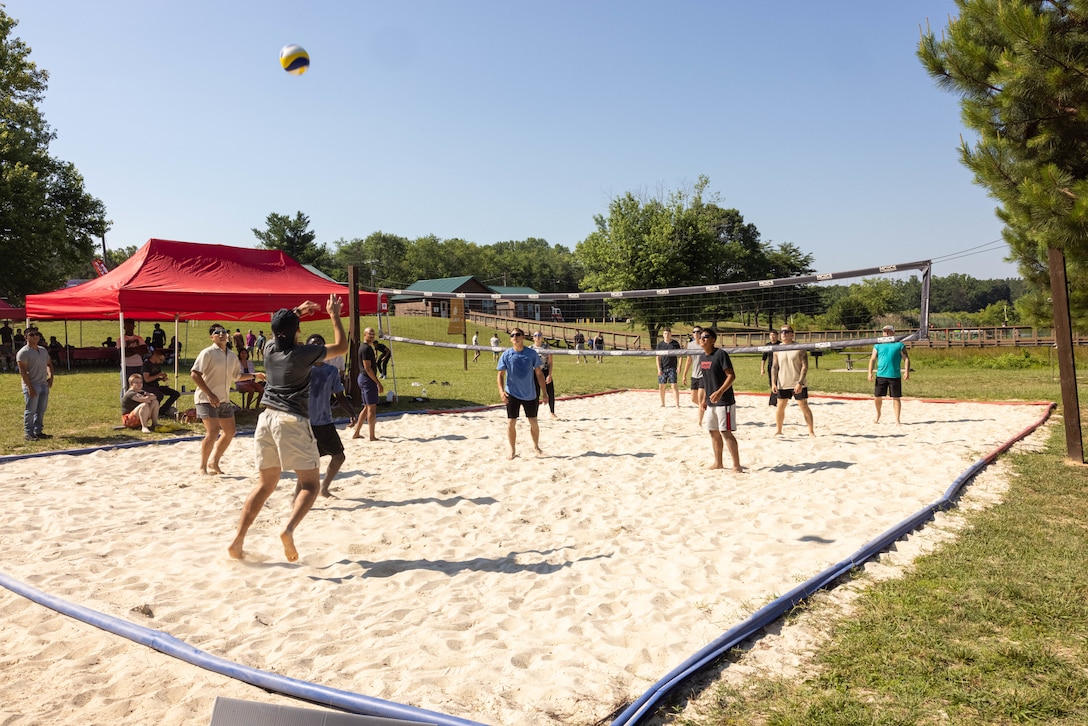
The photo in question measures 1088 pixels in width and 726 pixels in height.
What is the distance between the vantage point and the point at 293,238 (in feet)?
226

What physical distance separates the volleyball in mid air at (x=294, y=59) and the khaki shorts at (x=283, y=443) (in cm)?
610

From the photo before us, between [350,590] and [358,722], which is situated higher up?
[358,722]

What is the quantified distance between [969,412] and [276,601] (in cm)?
1181

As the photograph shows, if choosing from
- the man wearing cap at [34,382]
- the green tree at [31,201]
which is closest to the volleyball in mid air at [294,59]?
the man wearing cap at [34,382]

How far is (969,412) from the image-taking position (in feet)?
38.5

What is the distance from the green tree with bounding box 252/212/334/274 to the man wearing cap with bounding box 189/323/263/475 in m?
63.8

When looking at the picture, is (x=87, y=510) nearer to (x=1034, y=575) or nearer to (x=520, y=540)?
(x=520, y=540)

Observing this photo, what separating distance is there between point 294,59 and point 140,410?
5.41 m

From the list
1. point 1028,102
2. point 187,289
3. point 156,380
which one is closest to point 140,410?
point 156,380

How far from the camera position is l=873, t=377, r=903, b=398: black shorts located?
1018cm

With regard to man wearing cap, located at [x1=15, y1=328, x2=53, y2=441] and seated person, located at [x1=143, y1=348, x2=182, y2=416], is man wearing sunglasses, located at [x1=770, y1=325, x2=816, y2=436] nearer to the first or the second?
seated person, located at [x1=143, y1=348, x2=182, y2=416]

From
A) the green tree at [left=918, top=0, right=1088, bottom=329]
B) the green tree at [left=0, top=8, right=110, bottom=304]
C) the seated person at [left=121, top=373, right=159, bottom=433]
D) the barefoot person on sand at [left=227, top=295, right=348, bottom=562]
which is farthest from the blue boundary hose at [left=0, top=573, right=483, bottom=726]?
the green tree at [left=0, top=8, right=110, bottom=304]

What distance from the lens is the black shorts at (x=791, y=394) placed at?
30.7 ft

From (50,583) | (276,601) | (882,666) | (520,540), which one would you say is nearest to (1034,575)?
(882,666)
